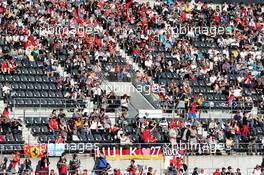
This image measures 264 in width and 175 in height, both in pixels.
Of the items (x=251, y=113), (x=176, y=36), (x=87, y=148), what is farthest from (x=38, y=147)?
(x=176, y=36)

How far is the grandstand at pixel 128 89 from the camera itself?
37031mm

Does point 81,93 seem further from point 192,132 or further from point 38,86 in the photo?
point 192,132

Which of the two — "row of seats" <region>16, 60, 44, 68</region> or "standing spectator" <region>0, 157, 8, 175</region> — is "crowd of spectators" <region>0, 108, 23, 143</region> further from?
"row of seats" <region>16, 60, 44, 68</region>

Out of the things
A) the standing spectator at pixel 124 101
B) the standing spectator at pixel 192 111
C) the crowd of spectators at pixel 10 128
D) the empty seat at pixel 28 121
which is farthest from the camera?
the standing spectator at pixel 192 111

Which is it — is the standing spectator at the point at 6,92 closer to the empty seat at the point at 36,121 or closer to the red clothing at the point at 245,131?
the empty seat at the point at 36,121

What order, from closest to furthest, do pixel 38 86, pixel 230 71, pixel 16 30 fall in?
pixel 38 86 < pixel 16 30 < pixel 230 71

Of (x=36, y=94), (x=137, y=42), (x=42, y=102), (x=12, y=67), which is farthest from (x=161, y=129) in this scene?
(x=137, y=42)

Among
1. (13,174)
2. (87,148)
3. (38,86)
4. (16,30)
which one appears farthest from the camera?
(16,30)

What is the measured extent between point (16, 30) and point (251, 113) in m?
9.85

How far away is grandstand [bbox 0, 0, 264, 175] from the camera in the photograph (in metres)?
37.0

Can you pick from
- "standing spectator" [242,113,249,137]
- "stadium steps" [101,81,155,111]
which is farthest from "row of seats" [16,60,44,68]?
"standing spectator" [242,113,249,137]

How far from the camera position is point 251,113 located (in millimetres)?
43344

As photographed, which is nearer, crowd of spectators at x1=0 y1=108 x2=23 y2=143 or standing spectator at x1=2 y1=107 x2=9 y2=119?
crowd of spectators at x1=0 y1=108 x2=23 y2=143

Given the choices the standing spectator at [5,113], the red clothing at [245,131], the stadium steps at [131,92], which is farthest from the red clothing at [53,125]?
the red clothing at [245,131]
